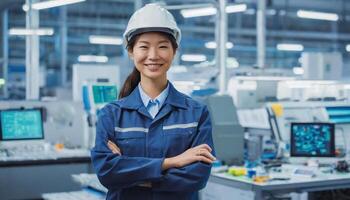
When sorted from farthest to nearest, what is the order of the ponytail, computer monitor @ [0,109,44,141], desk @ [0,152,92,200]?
computer monitor @ [0,109,44,141] → desk @ [0,152,92,200] → the ponytail

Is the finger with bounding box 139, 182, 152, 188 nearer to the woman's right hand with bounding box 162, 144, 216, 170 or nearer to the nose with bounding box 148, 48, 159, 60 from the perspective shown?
the woman's right hand with bounding box 162, 144, 216, 170

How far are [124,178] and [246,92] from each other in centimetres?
411

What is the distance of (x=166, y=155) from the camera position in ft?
6.04

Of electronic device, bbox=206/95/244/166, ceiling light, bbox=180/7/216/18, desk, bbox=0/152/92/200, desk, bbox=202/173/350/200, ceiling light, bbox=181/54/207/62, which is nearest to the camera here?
desk, bbox=202/173/350/200

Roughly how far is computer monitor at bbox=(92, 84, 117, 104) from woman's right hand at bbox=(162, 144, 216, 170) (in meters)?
3.43

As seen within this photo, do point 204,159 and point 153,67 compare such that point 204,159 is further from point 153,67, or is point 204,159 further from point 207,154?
point 153,67

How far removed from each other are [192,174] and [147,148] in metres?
0.18

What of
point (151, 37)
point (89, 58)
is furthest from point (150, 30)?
point (89, 58)

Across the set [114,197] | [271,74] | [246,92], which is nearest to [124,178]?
[114,197]

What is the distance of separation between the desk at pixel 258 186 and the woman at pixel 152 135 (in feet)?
5.90

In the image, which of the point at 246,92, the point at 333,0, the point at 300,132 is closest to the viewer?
the point at 300,132

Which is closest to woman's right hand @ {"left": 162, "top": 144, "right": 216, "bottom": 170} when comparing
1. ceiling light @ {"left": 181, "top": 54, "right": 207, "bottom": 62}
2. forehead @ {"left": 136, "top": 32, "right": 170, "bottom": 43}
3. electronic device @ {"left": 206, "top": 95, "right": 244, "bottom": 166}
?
forehead @ {"left": 136, "top": 32, "right": 170, "bottom": 43}

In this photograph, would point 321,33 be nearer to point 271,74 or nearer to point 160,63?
point 271,74

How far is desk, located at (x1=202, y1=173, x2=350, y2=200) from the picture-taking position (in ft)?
11.8
